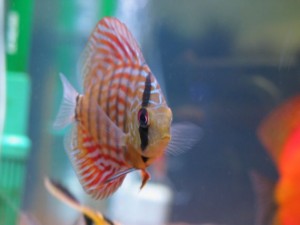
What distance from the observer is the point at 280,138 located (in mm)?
1378

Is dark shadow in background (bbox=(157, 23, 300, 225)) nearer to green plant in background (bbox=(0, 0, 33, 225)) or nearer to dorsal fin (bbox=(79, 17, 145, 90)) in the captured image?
green plant in background (bbox=(0, 0, 33, 225))

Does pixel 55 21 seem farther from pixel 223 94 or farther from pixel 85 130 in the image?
pixel 85 130

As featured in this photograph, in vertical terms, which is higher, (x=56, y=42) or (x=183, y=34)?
(x=183, y=34)

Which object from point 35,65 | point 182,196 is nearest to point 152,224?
point 182,196

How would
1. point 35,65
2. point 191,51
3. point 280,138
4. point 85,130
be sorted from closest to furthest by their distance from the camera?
1. point 85,130
2. point 280,138
3. point 191,51
4. point 35,65

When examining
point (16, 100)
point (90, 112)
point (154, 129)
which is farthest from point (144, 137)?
point (16, 100)

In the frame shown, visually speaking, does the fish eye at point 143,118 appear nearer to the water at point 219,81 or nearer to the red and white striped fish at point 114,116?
the red and white striped fish at point 114,116

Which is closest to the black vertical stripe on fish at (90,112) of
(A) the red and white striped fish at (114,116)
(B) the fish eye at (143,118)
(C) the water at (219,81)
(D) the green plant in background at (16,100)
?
(A) the red and white striped fish at (114,116)

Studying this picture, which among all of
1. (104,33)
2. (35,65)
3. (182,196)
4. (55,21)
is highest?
(104,33)

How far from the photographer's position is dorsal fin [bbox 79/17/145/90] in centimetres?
66

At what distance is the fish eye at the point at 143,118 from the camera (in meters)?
0.58

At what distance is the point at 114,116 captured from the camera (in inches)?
24.7

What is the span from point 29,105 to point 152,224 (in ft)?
2.10

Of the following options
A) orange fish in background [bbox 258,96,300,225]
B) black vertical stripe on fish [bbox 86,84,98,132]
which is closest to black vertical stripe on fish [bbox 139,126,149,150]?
black vertical stripe on fish [bbox 86,84,98,132]
